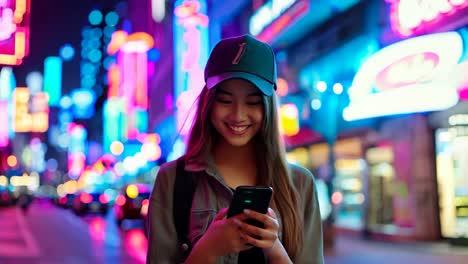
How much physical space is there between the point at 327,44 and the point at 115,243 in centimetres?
912

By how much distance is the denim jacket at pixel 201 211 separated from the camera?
1.96m

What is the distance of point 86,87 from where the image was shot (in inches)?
5433

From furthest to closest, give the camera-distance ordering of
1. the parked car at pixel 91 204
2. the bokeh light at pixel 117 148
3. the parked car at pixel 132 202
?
the bokeh light at pixel 117 148
the parked car at pixel 91 204
the parked car at pixel 132 202

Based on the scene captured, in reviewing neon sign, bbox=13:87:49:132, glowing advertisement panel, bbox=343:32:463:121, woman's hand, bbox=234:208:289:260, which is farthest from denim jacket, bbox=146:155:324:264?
neon sign, bbox=13:87:49:132

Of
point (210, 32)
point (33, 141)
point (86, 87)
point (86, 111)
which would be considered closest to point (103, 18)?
point (86, 87)

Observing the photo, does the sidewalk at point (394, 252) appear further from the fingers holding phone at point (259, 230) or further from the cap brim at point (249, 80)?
the fingers holding phone at point (259, 230)

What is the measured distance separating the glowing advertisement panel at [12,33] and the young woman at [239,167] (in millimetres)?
7031

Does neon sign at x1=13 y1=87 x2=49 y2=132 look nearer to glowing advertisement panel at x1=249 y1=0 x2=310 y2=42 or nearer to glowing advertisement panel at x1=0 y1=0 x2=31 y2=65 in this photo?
glowing advertisement panel at x1=249 y1=0 x2=310 y2=42

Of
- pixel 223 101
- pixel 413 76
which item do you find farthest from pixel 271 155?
pixel 413 76

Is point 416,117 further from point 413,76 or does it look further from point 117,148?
point 117,148

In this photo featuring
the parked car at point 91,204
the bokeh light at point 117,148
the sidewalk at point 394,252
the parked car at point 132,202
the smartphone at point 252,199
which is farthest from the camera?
the bokeh light at point 117,148

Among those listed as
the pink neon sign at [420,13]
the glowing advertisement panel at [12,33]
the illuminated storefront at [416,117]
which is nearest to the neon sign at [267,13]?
the illuminated storefront at [416,117]

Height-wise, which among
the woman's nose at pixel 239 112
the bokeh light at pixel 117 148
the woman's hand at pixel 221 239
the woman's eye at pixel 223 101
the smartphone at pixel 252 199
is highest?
the bokeh light at pixel 117 148

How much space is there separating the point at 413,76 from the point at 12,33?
322 inches
